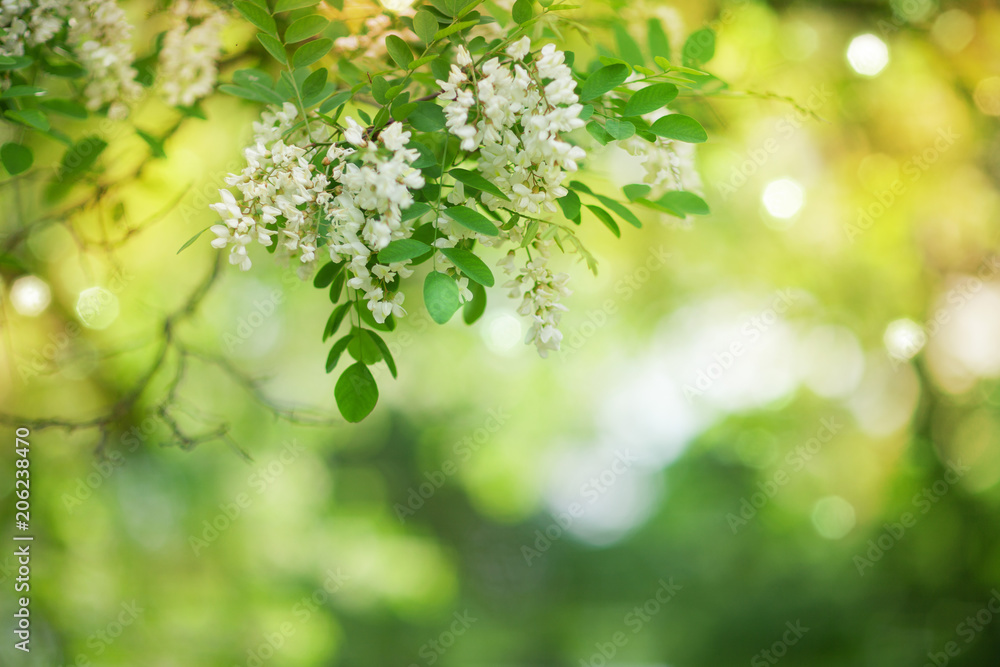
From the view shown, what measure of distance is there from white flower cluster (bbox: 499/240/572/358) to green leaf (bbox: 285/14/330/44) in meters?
0.27

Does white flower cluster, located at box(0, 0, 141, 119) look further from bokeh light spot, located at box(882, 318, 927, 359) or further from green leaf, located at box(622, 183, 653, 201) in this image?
bokeh light spot, located at box(882, 318, 927, 359)

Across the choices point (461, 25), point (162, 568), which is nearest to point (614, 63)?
point (461, 25)

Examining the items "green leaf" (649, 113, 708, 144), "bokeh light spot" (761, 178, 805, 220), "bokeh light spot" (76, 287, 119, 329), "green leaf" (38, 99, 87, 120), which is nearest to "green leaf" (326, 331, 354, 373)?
"green leaf" (649, 113, 708, 144)

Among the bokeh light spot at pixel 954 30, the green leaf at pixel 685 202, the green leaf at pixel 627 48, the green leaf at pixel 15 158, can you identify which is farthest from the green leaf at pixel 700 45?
the bokeh light spot at pixel 954 30

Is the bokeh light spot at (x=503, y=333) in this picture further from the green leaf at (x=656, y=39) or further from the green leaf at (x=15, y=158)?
the green leaf at (x=15, y=158)

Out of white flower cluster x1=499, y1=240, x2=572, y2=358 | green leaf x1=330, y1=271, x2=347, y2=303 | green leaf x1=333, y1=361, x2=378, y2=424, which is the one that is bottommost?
A: green leaf x1=333, y1=361, x2=378, y2=424

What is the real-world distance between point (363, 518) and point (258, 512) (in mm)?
551

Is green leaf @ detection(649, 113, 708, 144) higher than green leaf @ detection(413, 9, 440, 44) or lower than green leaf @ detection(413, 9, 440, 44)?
lower

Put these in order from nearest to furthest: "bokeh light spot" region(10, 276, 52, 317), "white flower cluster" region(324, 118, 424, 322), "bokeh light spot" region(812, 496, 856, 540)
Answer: "white flower cluster" region(324, 118, 424, 322) < "bokeh light spot" region(10, 276, 52, 317) < "bokeh light spot" region(812, 496, 856, 540)

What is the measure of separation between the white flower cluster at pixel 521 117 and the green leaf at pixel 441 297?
0.26 ft

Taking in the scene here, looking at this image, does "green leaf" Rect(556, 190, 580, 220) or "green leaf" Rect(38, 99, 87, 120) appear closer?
"green leaf" Rect(556, 190, 580, 220)

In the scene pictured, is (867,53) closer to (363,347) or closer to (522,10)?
(522,10)

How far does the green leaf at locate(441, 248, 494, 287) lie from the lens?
1.59 ft

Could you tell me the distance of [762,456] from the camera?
275 centimetres
